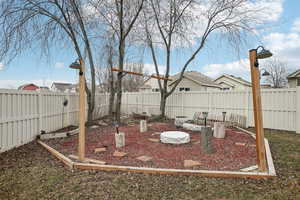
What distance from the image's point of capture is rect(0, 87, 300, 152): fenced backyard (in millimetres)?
4629

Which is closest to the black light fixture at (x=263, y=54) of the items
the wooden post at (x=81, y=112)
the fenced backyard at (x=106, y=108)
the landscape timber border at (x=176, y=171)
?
the landscape timber border at (x=176, y=171)

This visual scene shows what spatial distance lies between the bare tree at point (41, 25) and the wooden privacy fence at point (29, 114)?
4.64 ft

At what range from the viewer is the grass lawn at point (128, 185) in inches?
103

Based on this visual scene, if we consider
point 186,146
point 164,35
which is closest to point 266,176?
point 186,146

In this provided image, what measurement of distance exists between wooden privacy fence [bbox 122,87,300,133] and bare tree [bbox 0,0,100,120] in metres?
5.19

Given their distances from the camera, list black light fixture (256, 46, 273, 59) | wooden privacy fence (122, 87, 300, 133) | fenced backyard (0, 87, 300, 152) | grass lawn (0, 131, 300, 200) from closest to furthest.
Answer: grass lawn (0, 131, 300, 200) < black light fixture (256, 46, 273, 59) < fenced backyard (0, 87, 300, 152) < wooden privacy fence (122, 87, 300, 133)

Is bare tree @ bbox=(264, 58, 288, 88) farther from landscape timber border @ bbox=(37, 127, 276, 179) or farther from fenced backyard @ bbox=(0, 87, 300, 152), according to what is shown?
landscape timber border @ bbox=(37, 127, 276, 179)

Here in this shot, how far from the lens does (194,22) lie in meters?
9.29

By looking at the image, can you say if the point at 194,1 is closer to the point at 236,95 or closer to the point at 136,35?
the point at 136,35

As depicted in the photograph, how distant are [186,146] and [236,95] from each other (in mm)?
5176

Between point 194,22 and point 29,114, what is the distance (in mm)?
8270

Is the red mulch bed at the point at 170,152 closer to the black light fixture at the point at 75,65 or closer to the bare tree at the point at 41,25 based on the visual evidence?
the black light fixture at the point at 75,65

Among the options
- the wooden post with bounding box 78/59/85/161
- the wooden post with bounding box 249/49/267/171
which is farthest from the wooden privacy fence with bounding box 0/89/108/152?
the wooden post with bounding box 249/49/267/171

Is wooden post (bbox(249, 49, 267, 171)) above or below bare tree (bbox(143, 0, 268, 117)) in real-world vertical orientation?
below
